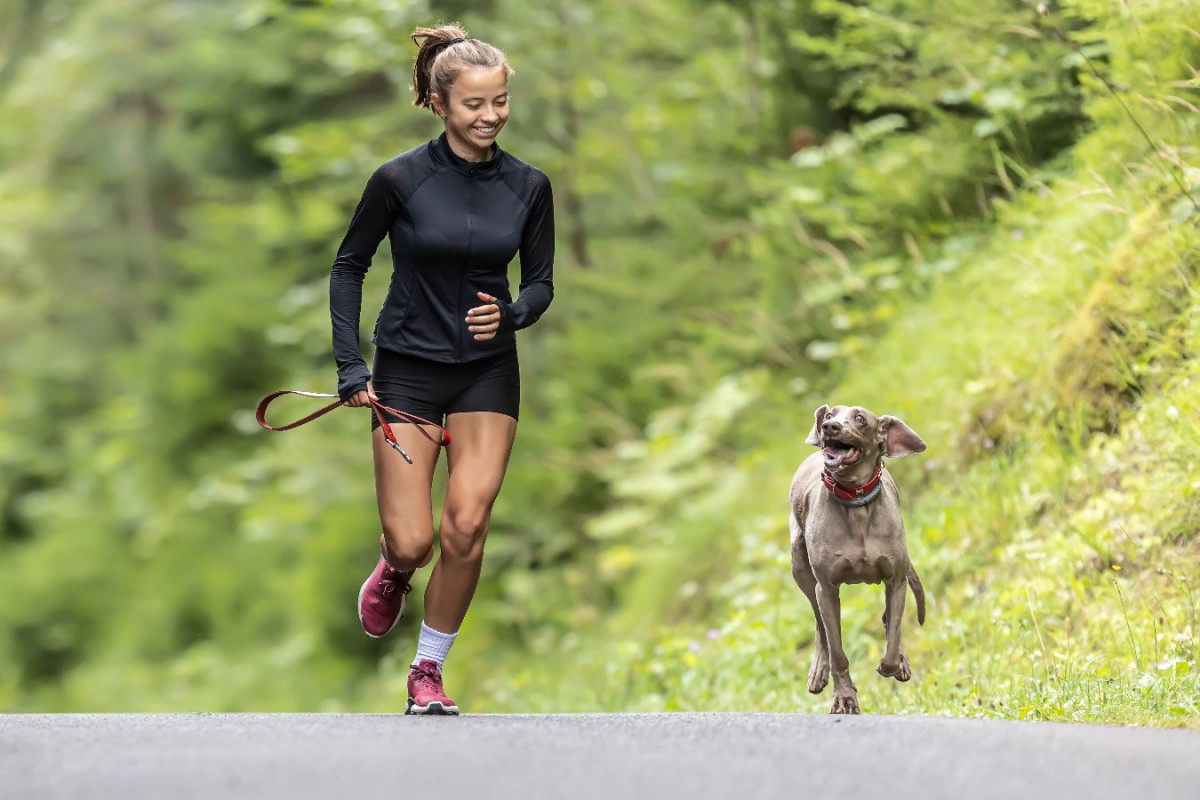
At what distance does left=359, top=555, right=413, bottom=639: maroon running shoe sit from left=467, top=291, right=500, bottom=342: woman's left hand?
111 cm

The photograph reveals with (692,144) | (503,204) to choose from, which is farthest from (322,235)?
(503,204)

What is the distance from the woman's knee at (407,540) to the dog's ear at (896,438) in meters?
1.70

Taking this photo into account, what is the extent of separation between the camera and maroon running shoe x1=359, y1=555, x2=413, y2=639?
7508mm

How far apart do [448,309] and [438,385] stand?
290 millimetres

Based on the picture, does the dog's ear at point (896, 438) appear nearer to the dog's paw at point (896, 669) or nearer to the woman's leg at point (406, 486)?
the dog's paw at point (896, 669)

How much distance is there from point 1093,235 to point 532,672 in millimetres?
5167

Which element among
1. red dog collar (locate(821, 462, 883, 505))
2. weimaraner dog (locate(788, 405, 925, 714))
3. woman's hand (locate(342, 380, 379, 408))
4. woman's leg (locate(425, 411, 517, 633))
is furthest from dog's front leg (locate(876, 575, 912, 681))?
woman's hand (locate(342, 380, 379, 408))

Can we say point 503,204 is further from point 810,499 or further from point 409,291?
point 810,499

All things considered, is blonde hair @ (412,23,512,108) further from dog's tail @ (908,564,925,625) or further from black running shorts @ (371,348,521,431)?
dog's tail @ (908,564,925,625)

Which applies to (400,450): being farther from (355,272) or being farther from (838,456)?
(838,456)

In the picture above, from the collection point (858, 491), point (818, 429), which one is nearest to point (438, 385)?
point (818, 429)

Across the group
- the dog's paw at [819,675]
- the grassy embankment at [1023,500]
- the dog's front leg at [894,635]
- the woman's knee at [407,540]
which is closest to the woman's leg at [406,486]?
the woman's knee at [407,540]

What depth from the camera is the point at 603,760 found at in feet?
17.2

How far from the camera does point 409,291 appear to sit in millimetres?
7004
